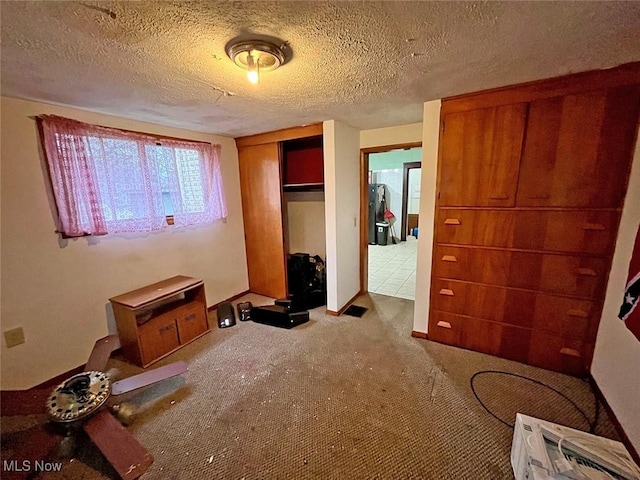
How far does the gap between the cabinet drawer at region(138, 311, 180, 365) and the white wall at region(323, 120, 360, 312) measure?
1.59m

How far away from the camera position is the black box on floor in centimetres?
279

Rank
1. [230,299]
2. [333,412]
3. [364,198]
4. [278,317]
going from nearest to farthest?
[333,412] → [278,317] → [364,198] → [230,299]

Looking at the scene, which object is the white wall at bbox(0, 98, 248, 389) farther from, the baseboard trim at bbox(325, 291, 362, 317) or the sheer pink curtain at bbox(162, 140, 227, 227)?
the baseboard trim at bbox(325, 291, 362, 317)

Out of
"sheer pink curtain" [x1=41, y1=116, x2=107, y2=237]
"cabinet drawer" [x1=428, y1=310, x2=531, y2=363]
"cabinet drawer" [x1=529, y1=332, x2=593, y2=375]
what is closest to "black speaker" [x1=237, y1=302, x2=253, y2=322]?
"sheer pink curtain" [x1=41, y1=116, x2=107, y2=237]

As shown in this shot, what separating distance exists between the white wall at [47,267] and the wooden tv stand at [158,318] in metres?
0.18

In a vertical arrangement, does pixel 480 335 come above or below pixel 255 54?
below

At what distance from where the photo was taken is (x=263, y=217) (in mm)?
3395

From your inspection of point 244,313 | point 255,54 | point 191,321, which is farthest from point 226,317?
point 255,54

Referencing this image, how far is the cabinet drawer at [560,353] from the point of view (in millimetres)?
1931

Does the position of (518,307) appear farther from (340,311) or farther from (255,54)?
(255,54)

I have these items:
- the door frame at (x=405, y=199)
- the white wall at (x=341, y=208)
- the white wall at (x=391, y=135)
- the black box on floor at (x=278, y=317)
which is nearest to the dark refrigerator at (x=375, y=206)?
the door frame at (x=405, y=199)

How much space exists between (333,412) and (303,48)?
6.87 feet

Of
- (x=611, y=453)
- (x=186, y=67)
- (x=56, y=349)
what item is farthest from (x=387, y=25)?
(x=56, y=349)

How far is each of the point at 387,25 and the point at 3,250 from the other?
2673 mm
